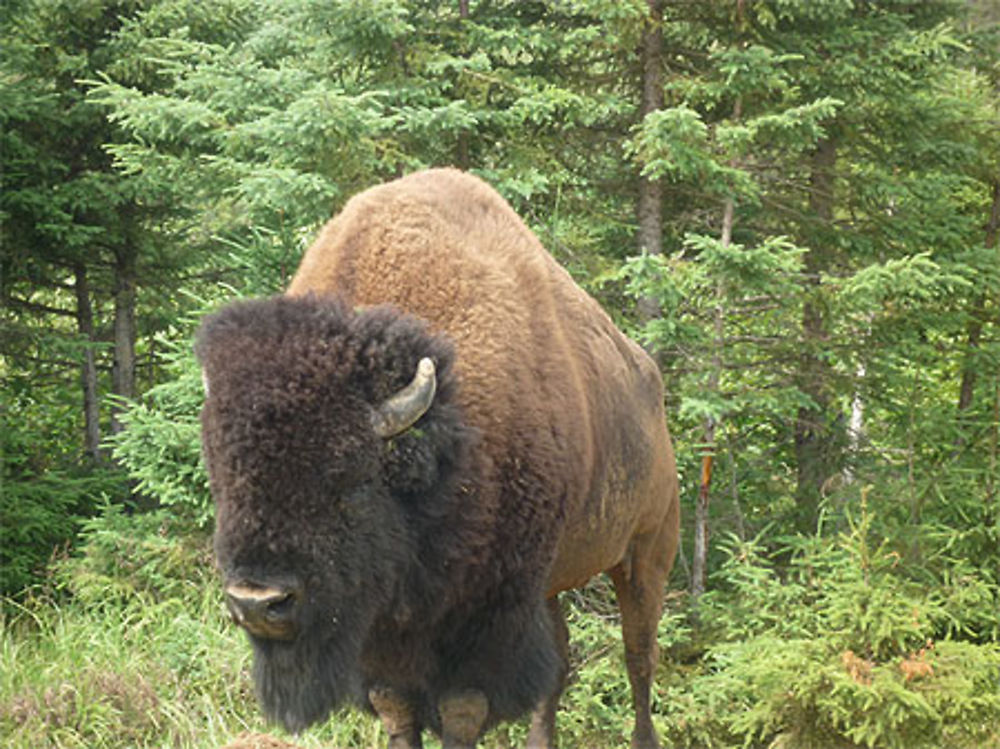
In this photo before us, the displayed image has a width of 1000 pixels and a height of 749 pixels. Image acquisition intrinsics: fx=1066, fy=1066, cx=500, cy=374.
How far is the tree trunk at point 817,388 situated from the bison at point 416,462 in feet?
16.6

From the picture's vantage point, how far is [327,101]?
6.80 meters

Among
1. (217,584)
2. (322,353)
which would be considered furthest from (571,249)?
(322,353)

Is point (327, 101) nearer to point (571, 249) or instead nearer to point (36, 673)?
point (571, 249)

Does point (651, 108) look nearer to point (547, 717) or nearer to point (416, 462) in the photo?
point (547, 717)

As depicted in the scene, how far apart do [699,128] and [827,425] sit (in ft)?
11.8

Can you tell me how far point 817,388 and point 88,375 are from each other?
24.0 ft

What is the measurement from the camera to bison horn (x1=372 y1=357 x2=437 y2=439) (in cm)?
319

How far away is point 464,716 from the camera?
12.2 ft

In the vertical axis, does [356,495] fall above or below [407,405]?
below

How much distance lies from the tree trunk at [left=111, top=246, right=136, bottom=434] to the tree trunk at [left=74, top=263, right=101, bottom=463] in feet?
0.67

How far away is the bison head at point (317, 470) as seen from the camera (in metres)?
3.05

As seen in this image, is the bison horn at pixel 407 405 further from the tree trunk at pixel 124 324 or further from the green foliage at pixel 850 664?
the tree trunk at pixel 124 324

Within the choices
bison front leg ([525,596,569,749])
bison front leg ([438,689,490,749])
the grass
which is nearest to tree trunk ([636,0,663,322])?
the grass

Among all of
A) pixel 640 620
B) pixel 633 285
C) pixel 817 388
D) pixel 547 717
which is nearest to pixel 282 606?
pixel 547 717
